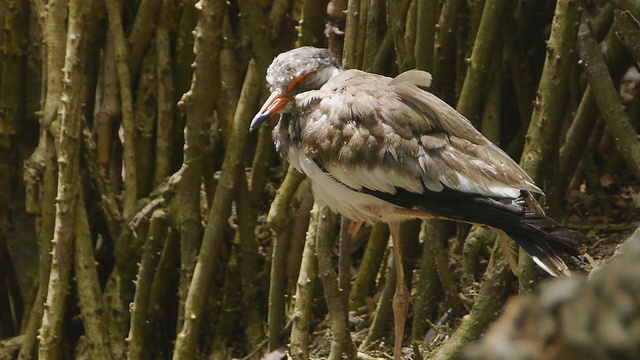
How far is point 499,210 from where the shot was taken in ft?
10.0

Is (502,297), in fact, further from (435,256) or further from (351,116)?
(351,116)

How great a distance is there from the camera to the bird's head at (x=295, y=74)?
3.55m

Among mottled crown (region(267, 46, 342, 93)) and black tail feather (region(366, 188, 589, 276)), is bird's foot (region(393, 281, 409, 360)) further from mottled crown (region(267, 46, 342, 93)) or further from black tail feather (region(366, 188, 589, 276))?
mottled crown (region(267, 46, 342, 93))

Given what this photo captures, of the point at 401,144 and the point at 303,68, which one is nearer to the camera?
the point at 401,144

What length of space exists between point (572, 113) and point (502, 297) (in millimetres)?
1183

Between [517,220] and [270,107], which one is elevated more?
[270,107]

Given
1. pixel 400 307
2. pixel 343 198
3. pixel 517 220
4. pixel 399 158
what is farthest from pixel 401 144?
pixel 400 307

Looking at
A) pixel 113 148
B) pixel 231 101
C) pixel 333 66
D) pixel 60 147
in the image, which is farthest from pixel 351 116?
A: pixel 113 148

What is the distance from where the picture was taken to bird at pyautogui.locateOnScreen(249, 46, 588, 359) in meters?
3.08

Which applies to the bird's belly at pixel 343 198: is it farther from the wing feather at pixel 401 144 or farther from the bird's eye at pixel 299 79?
the bird's eye at pixel 299 79

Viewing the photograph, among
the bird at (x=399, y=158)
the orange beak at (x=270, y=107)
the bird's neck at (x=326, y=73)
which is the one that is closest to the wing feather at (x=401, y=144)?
the bird at (x=399, y=158)

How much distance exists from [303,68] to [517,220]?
3.74 feet

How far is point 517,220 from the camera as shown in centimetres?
299

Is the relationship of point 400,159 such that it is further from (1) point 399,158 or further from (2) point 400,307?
(2) point 400,307
